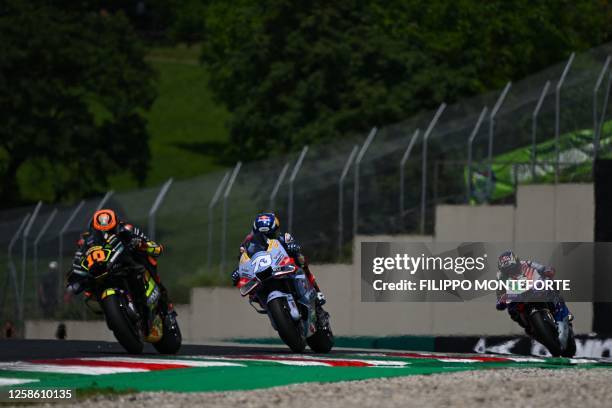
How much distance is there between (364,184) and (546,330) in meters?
8.69

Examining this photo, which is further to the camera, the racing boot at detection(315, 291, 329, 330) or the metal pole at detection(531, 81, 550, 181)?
the metal pole at detection(531, 81, 550, 181)

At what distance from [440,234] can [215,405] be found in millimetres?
15651

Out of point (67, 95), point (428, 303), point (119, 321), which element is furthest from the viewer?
point (67, 95)

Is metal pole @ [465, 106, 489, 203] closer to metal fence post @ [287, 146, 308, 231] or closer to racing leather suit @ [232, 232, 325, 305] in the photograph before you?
metal fence post @ [287, 146, 308, 231]

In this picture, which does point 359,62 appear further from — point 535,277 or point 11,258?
point 535,277

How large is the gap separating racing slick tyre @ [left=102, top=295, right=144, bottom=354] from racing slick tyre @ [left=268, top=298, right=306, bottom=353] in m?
1.43

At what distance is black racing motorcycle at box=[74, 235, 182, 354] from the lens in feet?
51.2

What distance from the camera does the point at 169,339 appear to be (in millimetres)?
16578

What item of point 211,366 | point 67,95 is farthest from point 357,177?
point 67,95

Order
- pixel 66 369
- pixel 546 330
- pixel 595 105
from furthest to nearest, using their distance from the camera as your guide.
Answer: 1. pixel 595 105
2. pixel 546 330
3. pixel 66 369

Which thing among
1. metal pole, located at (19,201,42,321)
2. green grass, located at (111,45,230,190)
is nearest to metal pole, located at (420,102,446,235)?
metal pole, located at (19,201,42,321)

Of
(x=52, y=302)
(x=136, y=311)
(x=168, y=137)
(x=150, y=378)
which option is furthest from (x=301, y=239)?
(x=168, y=137)

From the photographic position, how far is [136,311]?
1606cm

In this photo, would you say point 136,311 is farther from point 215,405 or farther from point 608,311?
point 608,311
